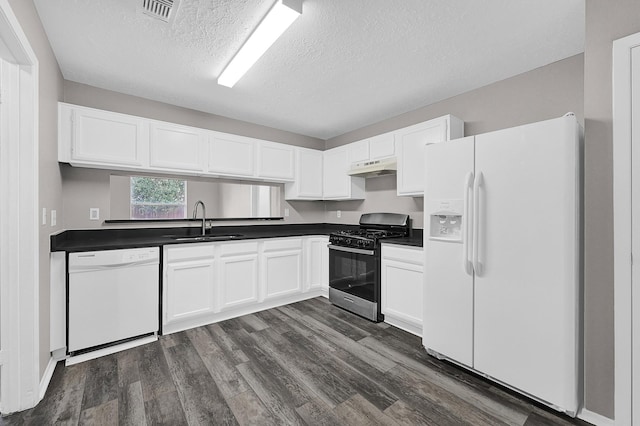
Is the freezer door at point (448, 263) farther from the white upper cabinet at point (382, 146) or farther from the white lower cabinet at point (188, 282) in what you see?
the white lower cabinet at point (188, 282)

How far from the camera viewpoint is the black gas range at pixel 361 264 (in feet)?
9.85

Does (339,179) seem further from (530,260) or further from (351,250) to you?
(530,260)

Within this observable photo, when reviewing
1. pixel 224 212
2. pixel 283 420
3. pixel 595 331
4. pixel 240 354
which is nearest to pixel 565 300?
pixel 595 331

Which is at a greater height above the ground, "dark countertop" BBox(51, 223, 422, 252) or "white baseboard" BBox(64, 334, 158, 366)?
"dark countertop" BBox(51, 223, 422, 252)

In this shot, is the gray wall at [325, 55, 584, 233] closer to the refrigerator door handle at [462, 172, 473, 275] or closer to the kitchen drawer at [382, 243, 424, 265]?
the kitchen drawer at [382, 243, 424, 265]

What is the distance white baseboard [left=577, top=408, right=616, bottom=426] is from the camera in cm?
152

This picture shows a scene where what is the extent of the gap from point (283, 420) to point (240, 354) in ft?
2.79

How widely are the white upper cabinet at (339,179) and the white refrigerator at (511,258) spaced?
174cm

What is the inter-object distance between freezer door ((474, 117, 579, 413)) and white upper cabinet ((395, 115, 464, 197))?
901 mm

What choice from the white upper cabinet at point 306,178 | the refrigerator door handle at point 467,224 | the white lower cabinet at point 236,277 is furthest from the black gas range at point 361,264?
the refrigerator door handle at point 467,224

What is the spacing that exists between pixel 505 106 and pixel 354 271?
7.50 feet

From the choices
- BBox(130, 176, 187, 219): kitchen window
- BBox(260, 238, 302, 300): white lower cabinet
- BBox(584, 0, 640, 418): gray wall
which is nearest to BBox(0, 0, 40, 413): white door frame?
BBox(130, 176, 187, 219): kitchen window

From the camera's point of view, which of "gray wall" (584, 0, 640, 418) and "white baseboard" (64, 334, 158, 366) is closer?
"gray wall" (584, 0, 640, 418)

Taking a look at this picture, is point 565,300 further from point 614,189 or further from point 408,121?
point 408,121
